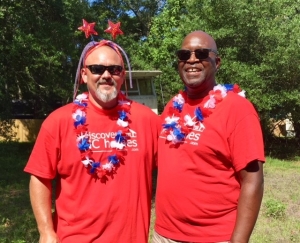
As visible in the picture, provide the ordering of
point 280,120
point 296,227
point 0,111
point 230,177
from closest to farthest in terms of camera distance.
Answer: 1. point 230,177
2. point 296,227
3. point 0,111
4. point 280,120

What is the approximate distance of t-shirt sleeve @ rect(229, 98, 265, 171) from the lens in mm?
2582

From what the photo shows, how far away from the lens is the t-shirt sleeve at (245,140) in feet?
8.47

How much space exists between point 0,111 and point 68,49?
10.1ft

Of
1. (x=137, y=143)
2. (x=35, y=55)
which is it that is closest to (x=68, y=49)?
(x=35, y=55)

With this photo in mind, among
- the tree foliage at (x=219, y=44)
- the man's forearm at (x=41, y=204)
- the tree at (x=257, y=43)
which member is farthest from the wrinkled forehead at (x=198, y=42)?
the tree at (x=257, y=43)

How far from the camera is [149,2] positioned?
→ 32375mm

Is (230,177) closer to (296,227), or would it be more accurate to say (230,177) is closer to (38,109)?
(296,227)

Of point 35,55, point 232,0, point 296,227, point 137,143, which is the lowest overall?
point 296,227

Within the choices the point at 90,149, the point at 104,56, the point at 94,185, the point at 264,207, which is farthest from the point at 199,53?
the point at 264,207

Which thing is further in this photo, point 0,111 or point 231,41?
point 231,41

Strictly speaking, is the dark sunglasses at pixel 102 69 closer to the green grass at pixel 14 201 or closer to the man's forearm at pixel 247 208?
the man's forearm at pixel 247 208

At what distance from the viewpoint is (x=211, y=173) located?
9.11ft

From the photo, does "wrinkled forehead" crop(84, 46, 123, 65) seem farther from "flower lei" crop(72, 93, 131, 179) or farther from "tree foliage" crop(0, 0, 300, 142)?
"tree foliage" crop(0, 0, 300, 142)

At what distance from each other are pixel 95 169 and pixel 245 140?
0.99 metres
